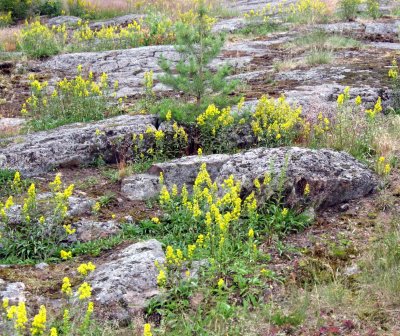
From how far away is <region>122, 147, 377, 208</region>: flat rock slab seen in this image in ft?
17.4

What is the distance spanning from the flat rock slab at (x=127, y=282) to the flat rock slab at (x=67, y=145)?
8.28 feet

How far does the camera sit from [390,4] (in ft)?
57.2

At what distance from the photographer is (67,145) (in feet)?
22.4

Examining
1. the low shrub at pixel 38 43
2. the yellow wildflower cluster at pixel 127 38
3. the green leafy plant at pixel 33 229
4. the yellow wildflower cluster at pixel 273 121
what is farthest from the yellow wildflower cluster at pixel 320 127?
the low shrub at pixel 38 43

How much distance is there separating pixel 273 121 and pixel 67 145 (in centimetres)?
262

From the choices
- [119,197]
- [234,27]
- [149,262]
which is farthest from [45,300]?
[234,27]

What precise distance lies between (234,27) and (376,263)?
11.8m

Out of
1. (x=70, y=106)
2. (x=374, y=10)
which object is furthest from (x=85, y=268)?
(x=374, y=10)

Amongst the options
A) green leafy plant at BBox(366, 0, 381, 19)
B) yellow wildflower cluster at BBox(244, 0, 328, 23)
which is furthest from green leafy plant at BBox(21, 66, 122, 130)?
green leafy plant at BBox(366, 0, 381, 19)

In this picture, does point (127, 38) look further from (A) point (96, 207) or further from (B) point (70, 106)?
(A) point (96, 207)

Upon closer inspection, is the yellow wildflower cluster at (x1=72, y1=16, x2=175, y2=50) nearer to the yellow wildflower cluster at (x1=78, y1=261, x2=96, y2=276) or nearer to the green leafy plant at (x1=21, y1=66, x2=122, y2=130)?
the green leafy plant at (x1=21, y1=66, x2=122, y2=130)

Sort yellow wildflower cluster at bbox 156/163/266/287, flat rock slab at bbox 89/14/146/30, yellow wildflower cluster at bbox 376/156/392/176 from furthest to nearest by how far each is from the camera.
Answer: flat rock slab at bbox 89/14/146/30 → yellow wildflower cluster at bbox 376/156/392/176 → yellow wildflower cluster at bbox 156/163/266/287

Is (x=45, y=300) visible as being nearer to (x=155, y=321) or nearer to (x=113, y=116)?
(x=155, y=321)

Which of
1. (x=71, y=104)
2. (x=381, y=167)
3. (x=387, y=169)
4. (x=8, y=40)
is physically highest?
(x=8, y=40)
